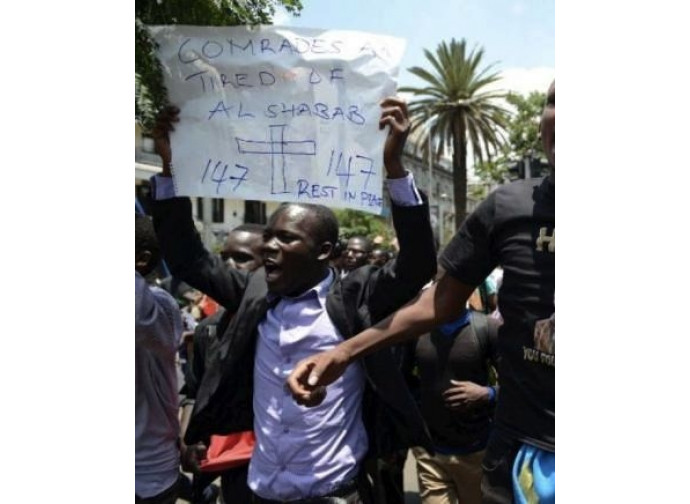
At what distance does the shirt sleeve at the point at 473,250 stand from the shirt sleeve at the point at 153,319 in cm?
105

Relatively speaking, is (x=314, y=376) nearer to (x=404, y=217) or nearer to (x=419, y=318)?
(x=419, y=318)

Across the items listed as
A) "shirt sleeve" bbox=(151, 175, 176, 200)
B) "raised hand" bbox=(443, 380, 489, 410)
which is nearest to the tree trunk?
"raised hand" bbox=(443, 380, 489, 410)

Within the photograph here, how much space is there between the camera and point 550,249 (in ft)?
6.49

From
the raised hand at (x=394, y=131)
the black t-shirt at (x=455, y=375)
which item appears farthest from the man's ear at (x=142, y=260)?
the black t-shirt at (x=455, y=375)

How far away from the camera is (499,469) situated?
2.12 metres

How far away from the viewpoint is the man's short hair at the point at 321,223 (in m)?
2.92

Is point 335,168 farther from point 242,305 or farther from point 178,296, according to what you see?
point 178,296

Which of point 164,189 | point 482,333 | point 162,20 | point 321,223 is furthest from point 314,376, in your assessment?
point 482,333

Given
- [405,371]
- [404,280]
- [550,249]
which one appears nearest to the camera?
[550,249]

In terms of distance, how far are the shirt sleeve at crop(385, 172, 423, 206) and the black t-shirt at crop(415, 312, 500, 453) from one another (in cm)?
154

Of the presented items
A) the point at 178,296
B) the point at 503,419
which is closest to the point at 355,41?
the point at 503,419

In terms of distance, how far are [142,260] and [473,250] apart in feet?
4.67

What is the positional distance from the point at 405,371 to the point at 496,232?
2.12m

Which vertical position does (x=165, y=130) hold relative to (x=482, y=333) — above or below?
above
